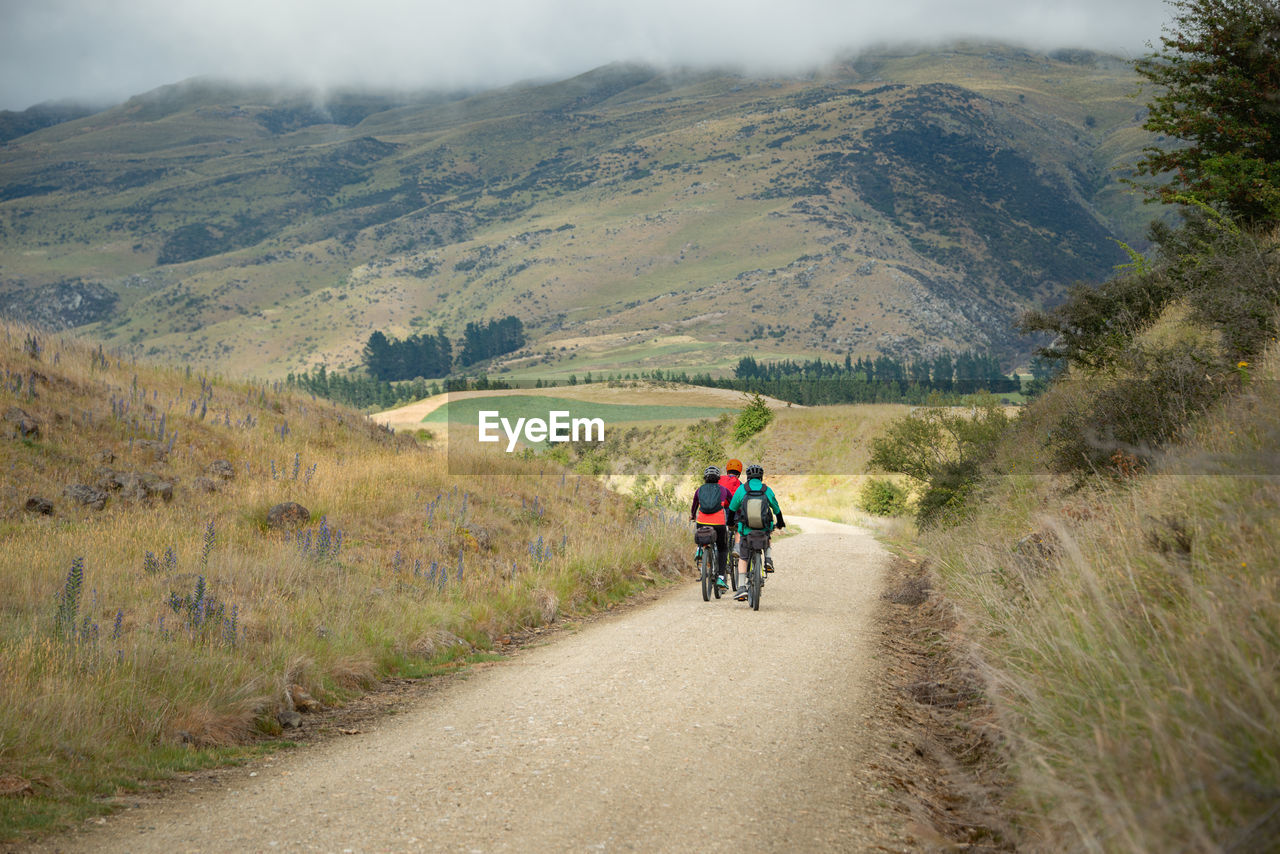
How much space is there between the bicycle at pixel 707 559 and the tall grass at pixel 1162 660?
242 inches

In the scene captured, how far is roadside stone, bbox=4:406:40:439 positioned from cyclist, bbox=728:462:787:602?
1160 centimetres

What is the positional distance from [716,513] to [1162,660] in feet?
34.8

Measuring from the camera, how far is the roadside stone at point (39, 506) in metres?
13.2

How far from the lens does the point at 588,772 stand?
636 centimetres

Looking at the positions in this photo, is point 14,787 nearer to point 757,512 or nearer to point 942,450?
point 757,512

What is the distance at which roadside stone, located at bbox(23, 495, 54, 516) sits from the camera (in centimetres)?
1316

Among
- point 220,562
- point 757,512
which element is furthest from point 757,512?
point 220,562

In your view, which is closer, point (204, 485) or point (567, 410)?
point (204, 485)

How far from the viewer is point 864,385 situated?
174 meters

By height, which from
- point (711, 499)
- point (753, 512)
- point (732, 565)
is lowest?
point (732, 565)

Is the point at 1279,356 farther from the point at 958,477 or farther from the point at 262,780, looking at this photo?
the point at 958,477

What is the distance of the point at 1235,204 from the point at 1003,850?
18.2m

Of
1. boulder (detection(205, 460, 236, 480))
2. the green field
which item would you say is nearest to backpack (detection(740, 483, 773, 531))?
boulder (detection(205, 460, 236, 480))

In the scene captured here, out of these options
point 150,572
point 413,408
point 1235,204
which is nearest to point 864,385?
point 413,408
